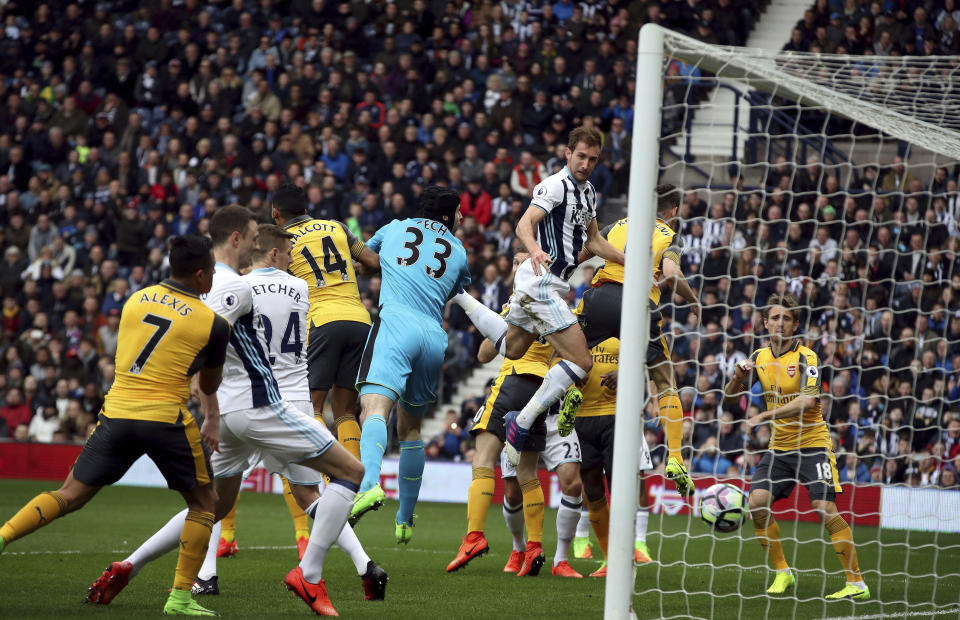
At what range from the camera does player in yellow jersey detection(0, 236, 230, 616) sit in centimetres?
568

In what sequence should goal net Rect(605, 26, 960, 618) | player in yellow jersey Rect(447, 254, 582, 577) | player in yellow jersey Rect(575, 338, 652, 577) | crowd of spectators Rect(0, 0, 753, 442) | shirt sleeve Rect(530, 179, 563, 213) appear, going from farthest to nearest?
Result: crowd of spectators Rect(0, 0, 753, 442) < player in yellow jersey Rect(575, 338, 652, 577) < player in yellow jersey Rect(447, 254, 582, 577) < shirt sleeve Rect(530, 179, 563, 213) < goal net Rect(605, 26, 960, 618)

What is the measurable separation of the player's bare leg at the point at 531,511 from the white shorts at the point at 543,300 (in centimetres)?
147

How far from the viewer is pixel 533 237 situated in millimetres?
7000

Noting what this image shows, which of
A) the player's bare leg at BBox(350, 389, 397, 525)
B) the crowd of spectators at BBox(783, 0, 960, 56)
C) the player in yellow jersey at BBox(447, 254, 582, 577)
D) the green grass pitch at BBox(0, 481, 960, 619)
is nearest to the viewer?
the green grass pitch at BBox(0, 481, 960, 619)

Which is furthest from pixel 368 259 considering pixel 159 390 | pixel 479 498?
pixel 159 390

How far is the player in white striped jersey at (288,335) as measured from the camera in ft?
21.4

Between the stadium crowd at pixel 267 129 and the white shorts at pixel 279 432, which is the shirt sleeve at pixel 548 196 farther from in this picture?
the stadium crowd at pixel 267 129

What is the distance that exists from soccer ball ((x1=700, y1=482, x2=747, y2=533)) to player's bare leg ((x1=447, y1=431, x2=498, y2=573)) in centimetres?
179

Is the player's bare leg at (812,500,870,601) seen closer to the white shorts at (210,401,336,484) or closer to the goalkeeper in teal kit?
the goalkeeper in teal kit

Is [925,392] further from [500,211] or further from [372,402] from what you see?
[500,211]

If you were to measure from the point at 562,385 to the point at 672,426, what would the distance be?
75.7 inches

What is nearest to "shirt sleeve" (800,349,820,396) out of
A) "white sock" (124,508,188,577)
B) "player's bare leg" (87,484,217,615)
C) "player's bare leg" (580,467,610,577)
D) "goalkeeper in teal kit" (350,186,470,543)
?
"player's bare leg" (580,467,610,577)

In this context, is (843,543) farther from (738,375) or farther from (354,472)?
(354,472)

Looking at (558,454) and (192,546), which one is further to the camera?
(558,454)
